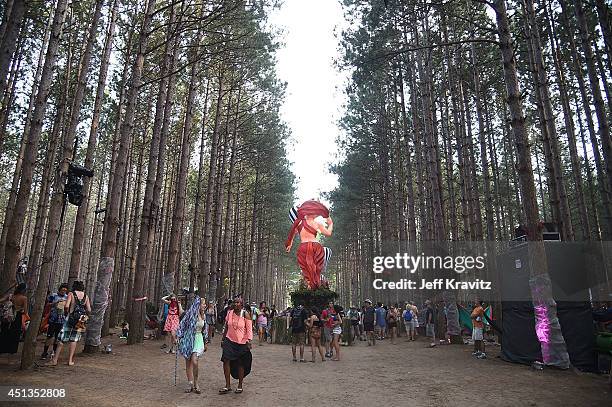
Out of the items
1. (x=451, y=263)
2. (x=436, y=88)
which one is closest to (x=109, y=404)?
(x=451, y=263)

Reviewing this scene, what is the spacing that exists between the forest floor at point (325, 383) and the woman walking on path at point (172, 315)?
94cm

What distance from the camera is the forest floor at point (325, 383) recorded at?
648cm

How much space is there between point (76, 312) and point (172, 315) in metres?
3.73

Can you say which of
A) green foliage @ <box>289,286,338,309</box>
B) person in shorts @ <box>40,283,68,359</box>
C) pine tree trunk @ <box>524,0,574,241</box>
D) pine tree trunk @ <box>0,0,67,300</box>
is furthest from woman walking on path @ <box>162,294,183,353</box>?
pine tree trunk @ <box>524,0,574,241</box>

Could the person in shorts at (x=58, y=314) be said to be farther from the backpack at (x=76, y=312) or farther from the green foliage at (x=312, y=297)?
the green foliage at (x=312, y=297)

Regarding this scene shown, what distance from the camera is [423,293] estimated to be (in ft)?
74.0

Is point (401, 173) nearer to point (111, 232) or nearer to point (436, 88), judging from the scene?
point (436, 88)

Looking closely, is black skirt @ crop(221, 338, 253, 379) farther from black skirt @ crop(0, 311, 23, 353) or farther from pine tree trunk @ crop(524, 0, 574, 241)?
pine tree trunk @ crop(524, 0, 574, 241)

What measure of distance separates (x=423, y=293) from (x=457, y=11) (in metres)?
14.6

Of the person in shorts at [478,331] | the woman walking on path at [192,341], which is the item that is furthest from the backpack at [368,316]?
the woman walking on path at [192,341]

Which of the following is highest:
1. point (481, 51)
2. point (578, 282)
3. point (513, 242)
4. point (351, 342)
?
point (481, 51)

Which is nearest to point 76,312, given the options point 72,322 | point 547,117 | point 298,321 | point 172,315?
point 72,322

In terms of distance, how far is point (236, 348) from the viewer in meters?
7.32

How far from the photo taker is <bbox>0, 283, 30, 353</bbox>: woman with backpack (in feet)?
27.6
